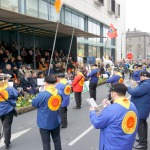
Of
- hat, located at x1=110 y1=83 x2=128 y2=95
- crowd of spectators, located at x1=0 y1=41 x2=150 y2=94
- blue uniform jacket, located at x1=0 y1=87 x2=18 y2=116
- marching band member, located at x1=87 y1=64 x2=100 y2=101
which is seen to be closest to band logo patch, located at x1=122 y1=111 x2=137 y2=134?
hat, located at x1=110 y1=83 x2=128 y2=95

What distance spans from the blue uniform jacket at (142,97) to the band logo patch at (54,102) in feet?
5.13

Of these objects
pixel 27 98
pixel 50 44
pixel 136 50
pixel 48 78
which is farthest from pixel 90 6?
pixel 136 50

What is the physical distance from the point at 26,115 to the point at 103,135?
6819mm

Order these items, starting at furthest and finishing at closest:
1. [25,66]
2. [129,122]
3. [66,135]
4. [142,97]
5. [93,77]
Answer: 1. [25,66]
2. [93,77]
3. [66,135]
4. [142,97]
5. [129,122]

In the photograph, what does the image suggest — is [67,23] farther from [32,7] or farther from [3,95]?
[3,95]

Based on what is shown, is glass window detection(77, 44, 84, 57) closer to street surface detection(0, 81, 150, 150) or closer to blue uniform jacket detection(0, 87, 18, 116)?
street surface detection(0, 81, 150, 150)

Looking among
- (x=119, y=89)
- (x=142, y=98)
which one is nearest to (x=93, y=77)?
(x=142, y=98)

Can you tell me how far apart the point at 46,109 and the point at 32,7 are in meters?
16.4

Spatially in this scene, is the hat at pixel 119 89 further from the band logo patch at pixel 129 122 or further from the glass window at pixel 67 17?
the glass window at pixel 67 17

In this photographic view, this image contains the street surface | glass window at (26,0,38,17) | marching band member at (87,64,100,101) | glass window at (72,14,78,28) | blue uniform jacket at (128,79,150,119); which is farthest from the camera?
glass window at (72,14,78,28)

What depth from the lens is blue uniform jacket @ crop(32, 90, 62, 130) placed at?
Answer: 5.13 metres

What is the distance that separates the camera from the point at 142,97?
5977mm

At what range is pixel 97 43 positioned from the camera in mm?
36156

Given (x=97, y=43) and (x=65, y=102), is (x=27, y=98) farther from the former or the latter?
(x=97, y=43)
